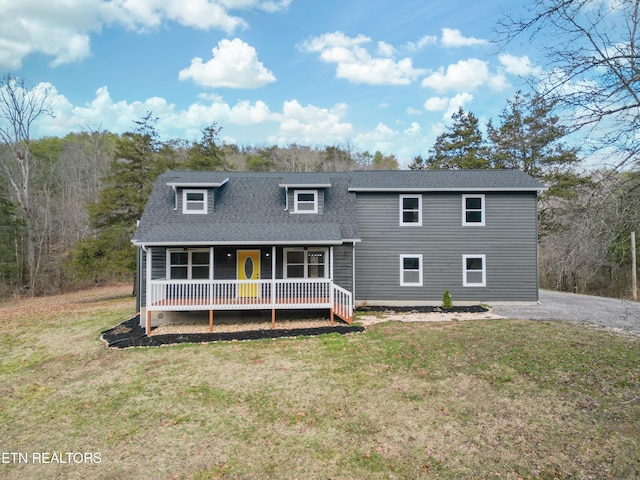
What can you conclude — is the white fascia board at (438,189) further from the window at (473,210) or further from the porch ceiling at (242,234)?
the porch ceiling at (242,234)

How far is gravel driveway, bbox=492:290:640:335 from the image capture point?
433 inches

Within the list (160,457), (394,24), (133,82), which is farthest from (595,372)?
(133,82)

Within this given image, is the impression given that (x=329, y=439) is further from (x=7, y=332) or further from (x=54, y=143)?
(x=54, y=143)

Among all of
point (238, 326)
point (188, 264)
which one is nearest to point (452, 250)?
point (238, 326)

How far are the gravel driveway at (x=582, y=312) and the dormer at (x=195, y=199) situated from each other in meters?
11.9

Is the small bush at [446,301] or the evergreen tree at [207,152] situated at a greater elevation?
the evergreen tree at [207,152]

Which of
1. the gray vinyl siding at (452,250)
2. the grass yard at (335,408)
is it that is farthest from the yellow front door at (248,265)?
the gray vinyl siding at (452,250)

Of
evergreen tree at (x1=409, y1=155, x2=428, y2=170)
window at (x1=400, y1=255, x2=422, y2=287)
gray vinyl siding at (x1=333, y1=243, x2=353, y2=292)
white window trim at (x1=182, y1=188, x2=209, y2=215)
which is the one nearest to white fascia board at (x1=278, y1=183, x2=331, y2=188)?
gray vinyl siding at (x1=333, y1=243, x2=353, y2=292)

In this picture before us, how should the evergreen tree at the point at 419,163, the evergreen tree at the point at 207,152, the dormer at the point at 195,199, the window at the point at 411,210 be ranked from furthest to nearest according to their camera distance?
the evergreen tree at the point at 419,163 → the evergreen tree at the point at 207,152 → the window at the point at 411,210 → the dormer at the point at 195,199

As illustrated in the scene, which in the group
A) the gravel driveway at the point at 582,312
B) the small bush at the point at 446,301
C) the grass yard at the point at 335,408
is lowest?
the grass yard at the point at 335,408

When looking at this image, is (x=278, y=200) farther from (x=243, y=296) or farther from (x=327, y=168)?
(x=327, y=168)

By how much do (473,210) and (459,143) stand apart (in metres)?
19.2

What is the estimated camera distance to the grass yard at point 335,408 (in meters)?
4.44

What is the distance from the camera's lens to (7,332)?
1210 cm
